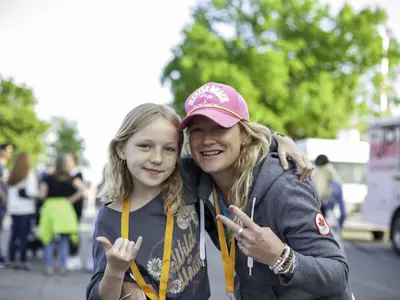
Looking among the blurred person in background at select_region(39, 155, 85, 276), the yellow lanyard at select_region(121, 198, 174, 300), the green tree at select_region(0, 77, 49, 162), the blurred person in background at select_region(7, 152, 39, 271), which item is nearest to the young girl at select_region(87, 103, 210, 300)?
the yellow lanyard at select_region(121, 198, 174, 300)

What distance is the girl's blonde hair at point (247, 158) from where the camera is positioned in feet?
7.67

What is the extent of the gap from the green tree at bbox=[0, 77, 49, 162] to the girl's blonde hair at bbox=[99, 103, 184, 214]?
51.0 meters

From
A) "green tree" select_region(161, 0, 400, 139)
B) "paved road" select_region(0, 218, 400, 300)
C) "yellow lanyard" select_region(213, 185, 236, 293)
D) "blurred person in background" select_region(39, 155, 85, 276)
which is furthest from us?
"green tree" select_region(161, 0, 400, 139)

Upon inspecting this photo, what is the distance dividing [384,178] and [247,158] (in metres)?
11.0

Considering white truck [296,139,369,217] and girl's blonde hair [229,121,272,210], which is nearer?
girl's blonde hair [229,121,272,210]

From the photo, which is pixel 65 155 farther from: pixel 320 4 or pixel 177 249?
pixel 320 4

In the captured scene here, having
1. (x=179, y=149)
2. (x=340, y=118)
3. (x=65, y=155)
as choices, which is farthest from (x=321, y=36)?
(x=179, y=149)

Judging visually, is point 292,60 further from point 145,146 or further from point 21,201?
point 145,146

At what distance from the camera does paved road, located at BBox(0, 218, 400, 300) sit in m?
6.73

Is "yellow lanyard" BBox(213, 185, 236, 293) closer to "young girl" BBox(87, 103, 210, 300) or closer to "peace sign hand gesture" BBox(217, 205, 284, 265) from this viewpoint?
"young girl" BBox(87, 103, 210, 300)

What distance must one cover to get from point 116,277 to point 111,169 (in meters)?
0.60

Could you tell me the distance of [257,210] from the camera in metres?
2.28

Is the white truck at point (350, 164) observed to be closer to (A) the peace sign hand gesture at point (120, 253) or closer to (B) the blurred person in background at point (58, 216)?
(B) the blurred person in background at point (58, 216)

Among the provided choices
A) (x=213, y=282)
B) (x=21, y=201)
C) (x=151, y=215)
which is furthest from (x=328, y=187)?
(x=151, y=215)
